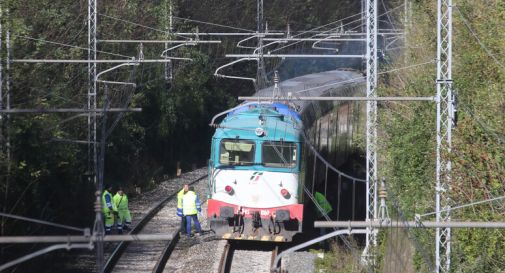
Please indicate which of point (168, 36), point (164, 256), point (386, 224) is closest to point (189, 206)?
point (164, 256)

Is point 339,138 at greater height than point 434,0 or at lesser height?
lesser

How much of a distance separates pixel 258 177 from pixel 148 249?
3561mm

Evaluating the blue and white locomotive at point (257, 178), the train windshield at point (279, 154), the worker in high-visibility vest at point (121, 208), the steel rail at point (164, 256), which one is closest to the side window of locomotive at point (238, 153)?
the blue and white locomotive at point (257, 178)

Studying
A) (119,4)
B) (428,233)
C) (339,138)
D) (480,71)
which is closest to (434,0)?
(339,138)

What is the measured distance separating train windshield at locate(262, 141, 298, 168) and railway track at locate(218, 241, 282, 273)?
1.97 meters

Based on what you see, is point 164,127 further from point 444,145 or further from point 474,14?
point 444,145

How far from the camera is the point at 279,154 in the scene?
2086cm

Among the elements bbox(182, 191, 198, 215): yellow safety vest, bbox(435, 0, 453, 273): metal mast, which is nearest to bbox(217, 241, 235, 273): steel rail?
bbox(182, 191, 198, 215): yellow safety vest

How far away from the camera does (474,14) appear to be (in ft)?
73.4

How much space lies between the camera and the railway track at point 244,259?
20297mm

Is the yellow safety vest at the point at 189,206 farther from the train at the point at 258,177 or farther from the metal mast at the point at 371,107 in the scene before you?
the metal mast at the point at 371,107

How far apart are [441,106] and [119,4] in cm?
2170

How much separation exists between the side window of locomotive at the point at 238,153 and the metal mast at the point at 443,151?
16.3ft

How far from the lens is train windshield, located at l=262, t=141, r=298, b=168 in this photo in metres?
20.9
